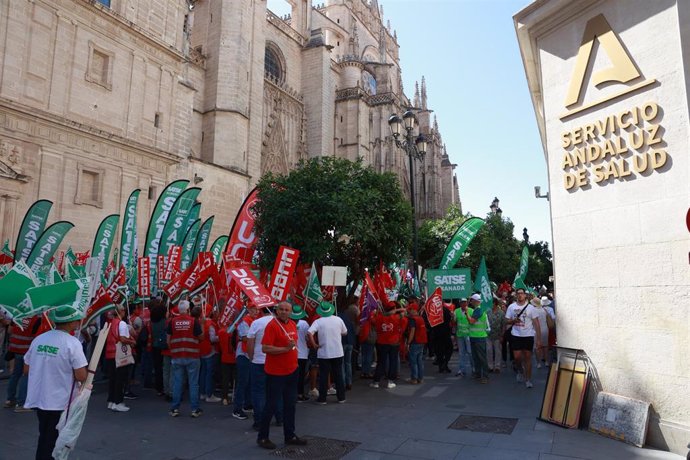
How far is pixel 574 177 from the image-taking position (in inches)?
268

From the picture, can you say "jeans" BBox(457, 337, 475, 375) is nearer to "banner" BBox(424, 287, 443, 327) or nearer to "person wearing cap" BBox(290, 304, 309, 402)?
"banner" BBox(424, 287, 443, 327)

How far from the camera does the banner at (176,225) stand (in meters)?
12.1

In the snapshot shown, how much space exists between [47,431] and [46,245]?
8022mm

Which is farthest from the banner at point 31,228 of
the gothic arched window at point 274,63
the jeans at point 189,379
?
the gothic arched window at point 274,63

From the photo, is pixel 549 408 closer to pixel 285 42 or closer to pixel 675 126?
pixel 675 126

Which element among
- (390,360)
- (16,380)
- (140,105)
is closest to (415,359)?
(390,360)

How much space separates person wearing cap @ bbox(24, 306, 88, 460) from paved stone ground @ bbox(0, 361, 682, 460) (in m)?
1.18

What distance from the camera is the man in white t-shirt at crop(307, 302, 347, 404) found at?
25.9 feet

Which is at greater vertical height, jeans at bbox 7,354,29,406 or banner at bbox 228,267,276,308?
banner at bbox 228,267,276,308

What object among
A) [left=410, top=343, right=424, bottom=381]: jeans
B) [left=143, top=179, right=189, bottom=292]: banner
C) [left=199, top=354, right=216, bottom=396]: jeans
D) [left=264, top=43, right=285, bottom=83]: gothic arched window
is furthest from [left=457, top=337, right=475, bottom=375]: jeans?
[left=264, top=43, right=285, bottom=83]: gothic arched window

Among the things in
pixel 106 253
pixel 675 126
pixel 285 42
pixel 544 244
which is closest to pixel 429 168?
pixel 544 244

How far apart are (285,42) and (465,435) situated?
1393 inches

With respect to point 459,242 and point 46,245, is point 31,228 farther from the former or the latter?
point 459,242

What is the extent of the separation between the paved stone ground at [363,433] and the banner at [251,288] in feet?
5.51
